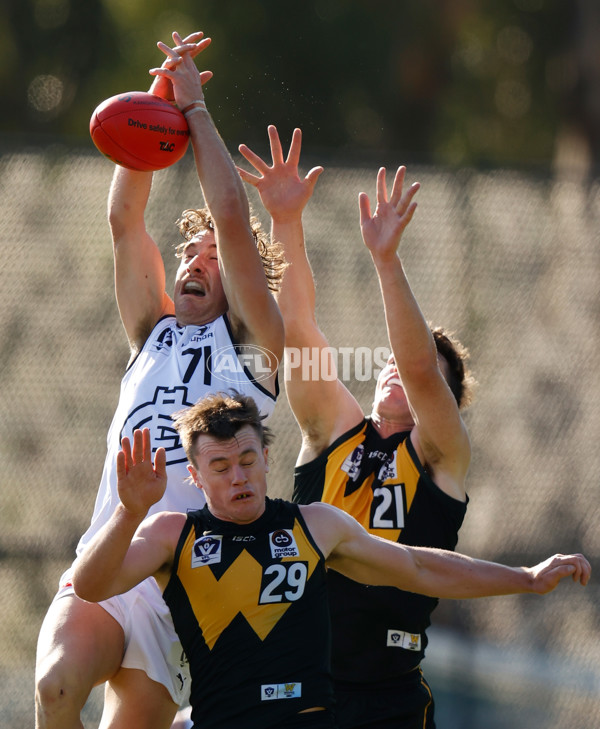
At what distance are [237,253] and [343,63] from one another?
701 centimetres

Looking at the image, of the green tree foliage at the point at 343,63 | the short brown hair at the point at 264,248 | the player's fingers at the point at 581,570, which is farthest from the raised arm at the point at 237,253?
the green tree foliage at the point at 343,63

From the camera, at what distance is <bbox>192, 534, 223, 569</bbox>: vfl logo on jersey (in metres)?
2.73

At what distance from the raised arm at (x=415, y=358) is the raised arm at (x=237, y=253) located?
1.34 ft

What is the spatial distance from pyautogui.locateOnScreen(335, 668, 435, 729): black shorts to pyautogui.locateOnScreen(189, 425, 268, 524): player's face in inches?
37.2

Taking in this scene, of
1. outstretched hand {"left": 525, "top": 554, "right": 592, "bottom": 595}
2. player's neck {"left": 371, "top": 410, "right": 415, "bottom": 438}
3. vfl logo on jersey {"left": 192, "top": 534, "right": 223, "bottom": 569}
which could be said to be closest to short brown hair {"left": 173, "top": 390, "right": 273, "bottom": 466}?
vfl logo on jersey {"left": 192, "top": 534, "right": 223, "bottom": 569}

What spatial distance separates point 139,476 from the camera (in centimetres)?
250

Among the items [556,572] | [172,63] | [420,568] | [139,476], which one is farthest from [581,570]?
[172,63]

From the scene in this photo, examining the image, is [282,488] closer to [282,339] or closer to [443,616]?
[443,616]

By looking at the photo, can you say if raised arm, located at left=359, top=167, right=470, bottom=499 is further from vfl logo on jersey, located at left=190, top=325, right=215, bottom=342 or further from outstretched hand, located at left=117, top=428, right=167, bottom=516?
outstretched hand, located at left=117, top=428, right=167, bottom=516

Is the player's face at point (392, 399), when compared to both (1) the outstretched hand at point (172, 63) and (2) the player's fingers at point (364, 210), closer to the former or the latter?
(2) the player's fingers at point (364, 210)

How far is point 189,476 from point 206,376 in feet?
1.02

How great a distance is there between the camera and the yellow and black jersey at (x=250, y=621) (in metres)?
2.67

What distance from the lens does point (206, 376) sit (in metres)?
3.25

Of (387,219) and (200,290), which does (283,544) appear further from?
(387,219)
